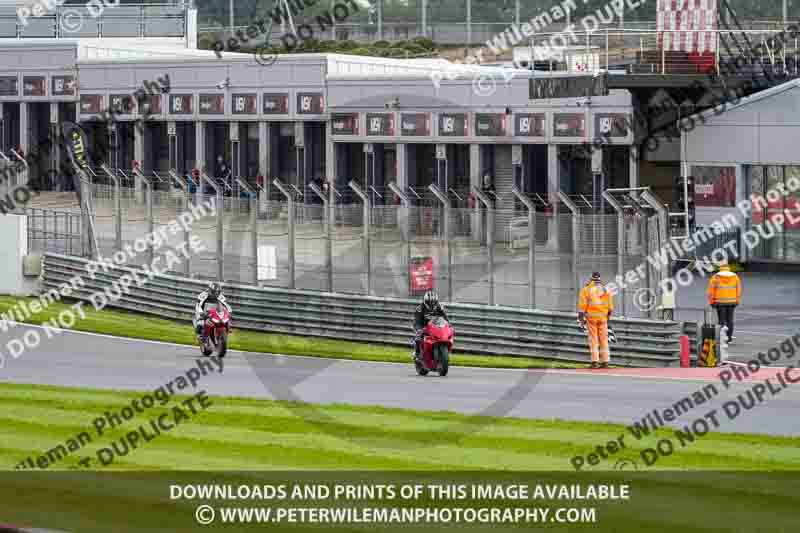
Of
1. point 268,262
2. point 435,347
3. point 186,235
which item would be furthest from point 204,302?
point 186,235

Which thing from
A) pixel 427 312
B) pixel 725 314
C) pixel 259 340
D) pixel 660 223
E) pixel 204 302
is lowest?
pixel 259 340

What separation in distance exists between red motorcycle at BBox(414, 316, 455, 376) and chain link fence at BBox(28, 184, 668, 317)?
12.4ft

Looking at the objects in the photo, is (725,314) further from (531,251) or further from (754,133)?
(754,133)

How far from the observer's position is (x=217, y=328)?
27.2 m

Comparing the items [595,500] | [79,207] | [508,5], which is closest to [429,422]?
[595,500]

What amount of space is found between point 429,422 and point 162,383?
228 inches

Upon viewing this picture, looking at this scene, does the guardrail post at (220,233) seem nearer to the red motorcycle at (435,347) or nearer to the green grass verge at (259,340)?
the green grass verge at (259,340)

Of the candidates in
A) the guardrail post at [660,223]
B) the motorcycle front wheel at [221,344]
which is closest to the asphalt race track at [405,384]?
the motorcycle front wheel at [221,344]

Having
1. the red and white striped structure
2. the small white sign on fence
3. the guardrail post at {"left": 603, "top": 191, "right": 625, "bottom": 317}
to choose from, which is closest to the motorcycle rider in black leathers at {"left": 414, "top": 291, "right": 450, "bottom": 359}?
the guardrail post at {"left": 603, "top": 191, "right": 625, "bottom": 317}

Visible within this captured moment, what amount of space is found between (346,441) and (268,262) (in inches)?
613

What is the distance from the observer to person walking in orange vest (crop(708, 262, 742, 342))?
28.3 meters

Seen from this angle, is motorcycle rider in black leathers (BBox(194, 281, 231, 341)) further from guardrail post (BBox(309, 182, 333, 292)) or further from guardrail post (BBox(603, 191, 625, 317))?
guardrail post (BBox(603, 191, 625, 317))

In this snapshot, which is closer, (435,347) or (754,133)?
(435,347)

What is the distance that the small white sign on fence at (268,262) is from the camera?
107 feet
